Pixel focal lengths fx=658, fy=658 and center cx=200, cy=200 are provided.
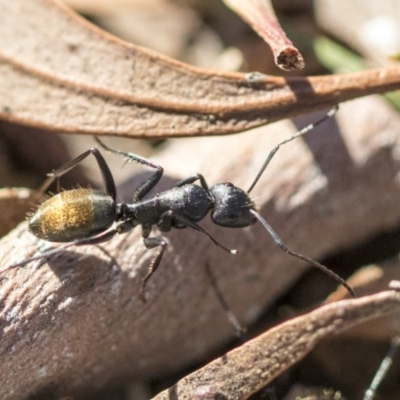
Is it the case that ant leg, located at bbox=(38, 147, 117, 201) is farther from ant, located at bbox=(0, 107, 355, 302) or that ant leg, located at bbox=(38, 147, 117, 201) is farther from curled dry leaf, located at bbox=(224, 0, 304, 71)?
curled dry leaf, located at bbox=(224, 0, 304, 71)

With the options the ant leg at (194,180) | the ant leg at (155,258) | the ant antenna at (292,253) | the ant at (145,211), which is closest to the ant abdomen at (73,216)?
the ant at (145,211)

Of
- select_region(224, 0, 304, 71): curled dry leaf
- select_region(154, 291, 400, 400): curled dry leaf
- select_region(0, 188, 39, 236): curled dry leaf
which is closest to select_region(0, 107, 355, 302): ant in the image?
select_region(0, 188, 39, 236): curled dry leaf

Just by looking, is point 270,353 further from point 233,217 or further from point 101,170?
point 101,170

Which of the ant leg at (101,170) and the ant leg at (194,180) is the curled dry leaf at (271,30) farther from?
the ant leg at (101,170)

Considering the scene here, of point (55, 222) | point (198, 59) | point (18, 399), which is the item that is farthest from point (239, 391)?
point (198, 59)

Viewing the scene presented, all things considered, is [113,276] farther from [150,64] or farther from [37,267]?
[150,64]

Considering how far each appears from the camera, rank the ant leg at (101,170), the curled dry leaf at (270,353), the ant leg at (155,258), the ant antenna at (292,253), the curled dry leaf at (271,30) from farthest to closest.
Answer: the ant leg at (101,170) → the ant antenna at (292,253) → the ant leg at (155,258) → the curled dry leaf at (271,30) → the curled dry leaf at (270,353)
